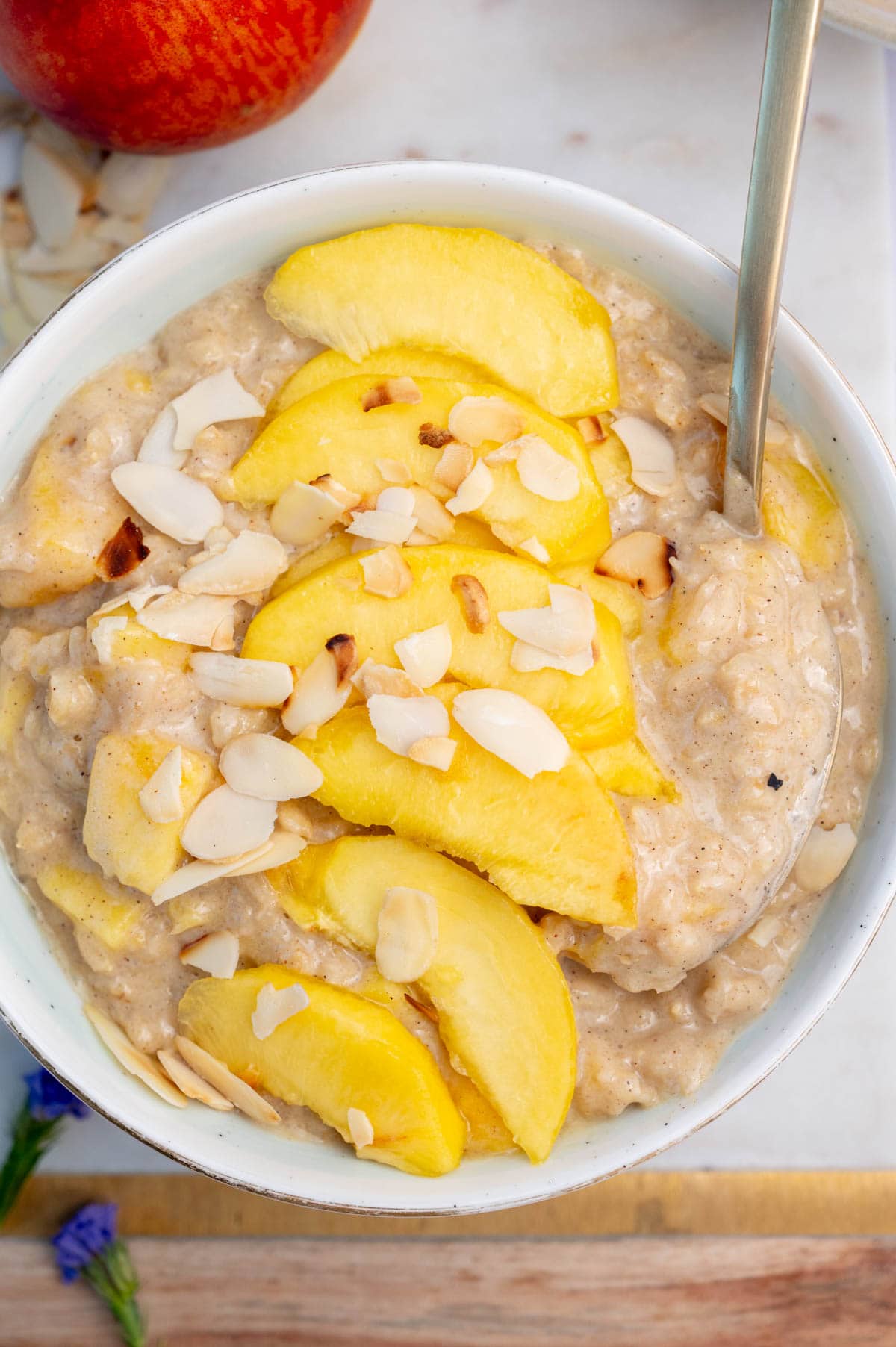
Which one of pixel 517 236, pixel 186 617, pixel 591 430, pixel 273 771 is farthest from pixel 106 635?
pixel 517 236

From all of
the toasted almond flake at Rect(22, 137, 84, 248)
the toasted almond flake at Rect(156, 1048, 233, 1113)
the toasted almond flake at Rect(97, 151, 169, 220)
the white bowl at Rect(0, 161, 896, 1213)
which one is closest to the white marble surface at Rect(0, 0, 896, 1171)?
the toasted almond flake at Rect(97, 151, 169, 220)

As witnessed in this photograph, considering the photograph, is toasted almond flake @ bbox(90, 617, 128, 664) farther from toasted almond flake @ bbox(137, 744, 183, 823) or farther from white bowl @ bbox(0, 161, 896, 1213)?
white bowl @ bbox(0, 161, 896, 1213)

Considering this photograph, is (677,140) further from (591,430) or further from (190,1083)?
(190,1083)

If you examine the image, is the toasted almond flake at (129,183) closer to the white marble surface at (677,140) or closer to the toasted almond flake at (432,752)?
the white marble surface at (677,140)

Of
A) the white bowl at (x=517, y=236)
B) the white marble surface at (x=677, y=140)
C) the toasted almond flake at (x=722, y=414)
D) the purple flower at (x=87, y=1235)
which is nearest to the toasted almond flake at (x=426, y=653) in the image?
the toasted almond flake at (x=722, y=414)

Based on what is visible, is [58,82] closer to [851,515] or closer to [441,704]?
[441,704]

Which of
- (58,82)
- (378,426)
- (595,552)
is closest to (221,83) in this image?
(58,82)
